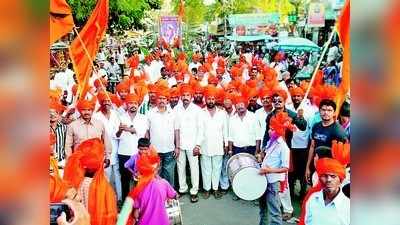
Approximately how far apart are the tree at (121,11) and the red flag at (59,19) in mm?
36

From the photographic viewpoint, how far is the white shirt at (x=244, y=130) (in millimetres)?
3154

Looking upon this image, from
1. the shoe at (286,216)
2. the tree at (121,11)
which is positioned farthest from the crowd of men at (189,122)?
the tree at (121,11)

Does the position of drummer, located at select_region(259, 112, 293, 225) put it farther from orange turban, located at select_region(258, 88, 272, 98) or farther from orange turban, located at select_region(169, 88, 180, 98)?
orange turban, located at select_region(169, 88, 180, 98)

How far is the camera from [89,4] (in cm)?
310

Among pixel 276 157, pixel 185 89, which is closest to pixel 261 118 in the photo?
pixel 276 157

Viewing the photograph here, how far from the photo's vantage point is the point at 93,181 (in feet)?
10.4

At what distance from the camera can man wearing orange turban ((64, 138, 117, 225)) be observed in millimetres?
3141

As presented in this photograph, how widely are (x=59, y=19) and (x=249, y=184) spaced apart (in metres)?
1.31

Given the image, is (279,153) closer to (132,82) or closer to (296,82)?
(296,82)

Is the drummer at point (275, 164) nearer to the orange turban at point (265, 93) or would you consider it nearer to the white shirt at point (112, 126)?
the orange turban at point (265, 93)

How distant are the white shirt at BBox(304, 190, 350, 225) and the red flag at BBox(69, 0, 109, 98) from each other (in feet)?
4.38

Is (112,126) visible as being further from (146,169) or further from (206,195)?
(206,195)
